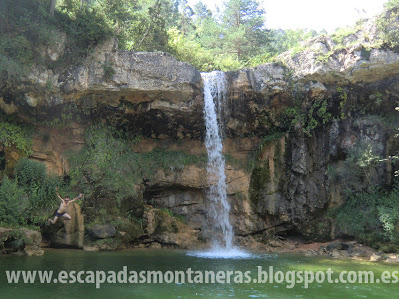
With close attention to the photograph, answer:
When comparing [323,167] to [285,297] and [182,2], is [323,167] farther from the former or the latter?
[182,2]

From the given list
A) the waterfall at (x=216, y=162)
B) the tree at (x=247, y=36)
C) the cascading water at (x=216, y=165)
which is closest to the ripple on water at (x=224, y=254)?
the cascading water at (x=216, y=165)

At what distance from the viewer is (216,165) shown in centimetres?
1667

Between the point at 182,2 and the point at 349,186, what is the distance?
35.2m

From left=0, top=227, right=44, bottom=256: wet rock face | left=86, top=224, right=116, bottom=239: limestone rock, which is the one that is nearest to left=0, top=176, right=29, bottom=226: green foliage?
left=0, top=227, right=44, bottom=256: wet rock face

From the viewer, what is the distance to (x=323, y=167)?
1590 cm

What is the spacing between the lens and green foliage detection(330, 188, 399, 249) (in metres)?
12.9

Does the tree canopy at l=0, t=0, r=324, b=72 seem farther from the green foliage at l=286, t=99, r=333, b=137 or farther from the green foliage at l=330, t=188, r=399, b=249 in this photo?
the green foliage at l=330, t=188, r=399, b=249

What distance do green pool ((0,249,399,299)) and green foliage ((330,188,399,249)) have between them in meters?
2.46

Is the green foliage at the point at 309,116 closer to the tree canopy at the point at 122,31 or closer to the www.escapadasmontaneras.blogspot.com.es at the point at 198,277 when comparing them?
the tree canopy at the point at 122,31

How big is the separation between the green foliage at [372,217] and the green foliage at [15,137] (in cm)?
1324

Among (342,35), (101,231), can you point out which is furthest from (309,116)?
(101,231)

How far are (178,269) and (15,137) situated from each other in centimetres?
945

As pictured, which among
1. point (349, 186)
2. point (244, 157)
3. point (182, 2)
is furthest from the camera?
point (182, 2)

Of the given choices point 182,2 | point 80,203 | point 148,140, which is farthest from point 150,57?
point 182,2
